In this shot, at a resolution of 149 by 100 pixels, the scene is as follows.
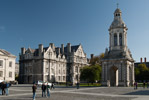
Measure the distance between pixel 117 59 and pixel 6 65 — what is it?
35.5 metres

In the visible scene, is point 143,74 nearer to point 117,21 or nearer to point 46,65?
point 46,65

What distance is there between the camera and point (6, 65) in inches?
2537

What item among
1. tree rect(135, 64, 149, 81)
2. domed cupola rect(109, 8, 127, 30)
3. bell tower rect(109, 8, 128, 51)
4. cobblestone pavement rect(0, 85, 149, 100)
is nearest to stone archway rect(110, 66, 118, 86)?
bell tower rect(109, 8, 128, 51)

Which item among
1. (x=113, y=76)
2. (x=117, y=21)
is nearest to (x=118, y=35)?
(x=117, y=21)

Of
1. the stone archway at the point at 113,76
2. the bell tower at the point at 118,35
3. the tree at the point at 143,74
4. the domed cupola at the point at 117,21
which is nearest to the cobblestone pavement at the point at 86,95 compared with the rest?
the stone archway at the point at 113,76

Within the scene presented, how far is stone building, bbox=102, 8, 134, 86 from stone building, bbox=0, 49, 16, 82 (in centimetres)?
3184

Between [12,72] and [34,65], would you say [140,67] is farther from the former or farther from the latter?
[12,72]

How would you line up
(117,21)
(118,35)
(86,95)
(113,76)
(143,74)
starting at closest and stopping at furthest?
(86,95), (118,35), (113,76), (117,21), (143,74)

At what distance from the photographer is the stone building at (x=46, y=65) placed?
252 feet

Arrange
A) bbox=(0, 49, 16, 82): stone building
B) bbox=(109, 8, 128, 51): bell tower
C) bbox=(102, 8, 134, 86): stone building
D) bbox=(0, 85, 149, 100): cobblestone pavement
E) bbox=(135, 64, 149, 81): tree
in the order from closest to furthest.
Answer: bbox=(0, 85, 149, 100): cobblestone pavement → bbox=(102, 8, 134, 86): stone building → bbox=(109, 8, 128, 51): bell tower → bbox=(0, 49, 16, 82): stone building → bbox=(135, 64, 149, 81): tree

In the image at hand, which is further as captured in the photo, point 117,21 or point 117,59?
point 117,21

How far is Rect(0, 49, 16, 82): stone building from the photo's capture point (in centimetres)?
6338

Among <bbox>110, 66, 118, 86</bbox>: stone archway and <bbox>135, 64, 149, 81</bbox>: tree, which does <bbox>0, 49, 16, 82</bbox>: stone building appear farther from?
<bbox>135, 64, 149, 81</bbox>: tree

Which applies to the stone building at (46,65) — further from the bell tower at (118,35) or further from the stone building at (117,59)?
the bell tower at (118,35)
